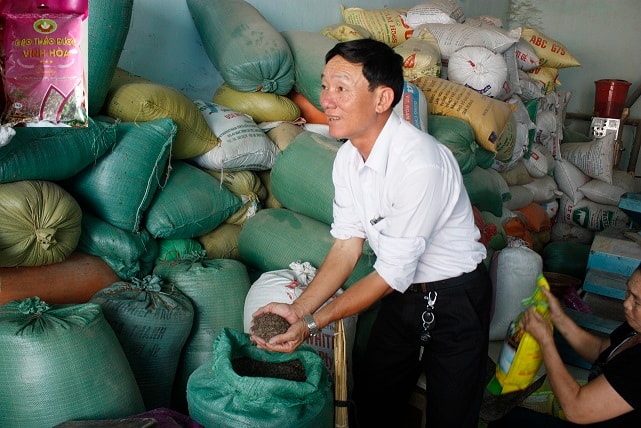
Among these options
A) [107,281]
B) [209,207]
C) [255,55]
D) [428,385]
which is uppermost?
[255,55]

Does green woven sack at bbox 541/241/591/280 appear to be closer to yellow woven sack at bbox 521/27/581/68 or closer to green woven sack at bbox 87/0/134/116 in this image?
yellow woven sack at bbox 521/27/581/68

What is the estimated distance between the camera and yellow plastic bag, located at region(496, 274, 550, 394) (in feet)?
4.82

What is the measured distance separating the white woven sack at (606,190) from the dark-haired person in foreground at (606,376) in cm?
298

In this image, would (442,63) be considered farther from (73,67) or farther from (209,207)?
(73,67)

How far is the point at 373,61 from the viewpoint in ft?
4.40

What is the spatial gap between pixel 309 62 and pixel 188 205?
891 millimetres

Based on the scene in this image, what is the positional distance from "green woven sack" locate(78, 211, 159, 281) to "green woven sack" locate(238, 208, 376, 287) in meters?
0.39

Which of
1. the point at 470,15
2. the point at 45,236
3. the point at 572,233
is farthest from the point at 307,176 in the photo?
the point at 470,15

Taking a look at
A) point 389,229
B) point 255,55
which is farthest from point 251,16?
point 389,229

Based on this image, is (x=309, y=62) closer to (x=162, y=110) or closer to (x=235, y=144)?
(x=235, y=144)

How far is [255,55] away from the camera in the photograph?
7.53 feet

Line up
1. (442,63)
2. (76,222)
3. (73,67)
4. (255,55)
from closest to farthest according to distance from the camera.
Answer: (73,67)
(76,222)
(255,55)
(442,63)

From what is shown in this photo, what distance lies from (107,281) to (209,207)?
0.43 m

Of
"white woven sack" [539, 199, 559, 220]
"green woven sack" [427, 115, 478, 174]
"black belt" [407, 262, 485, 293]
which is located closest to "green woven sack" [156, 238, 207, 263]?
"black belt" [407, 262, 485, 293]
